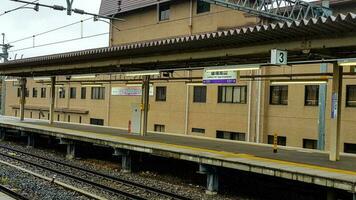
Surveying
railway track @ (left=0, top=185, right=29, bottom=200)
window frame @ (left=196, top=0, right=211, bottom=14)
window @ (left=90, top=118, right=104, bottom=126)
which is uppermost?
window frame @ (left=196, top=0, right=211, bottom=14)

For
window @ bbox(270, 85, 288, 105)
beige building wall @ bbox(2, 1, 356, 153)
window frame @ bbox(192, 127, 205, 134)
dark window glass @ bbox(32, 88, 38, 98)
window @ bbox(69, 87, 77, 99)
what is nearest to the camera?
beige building wall @ bbox(2, 1, 356, 153)

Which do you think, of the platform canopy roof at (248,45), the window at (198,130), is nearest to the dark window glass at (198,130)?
the window at (198,130)

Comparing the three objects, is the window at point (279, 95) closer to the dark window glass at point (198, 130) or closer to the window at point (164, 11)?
the dark window glass at point (198, 130)

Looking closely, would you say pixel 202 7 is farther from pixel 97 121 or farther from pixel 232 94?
pixel 97 121

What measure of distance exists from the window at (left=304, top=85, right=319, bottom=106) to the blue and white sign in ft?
28.2

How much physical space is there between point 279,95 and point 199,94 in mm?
6112

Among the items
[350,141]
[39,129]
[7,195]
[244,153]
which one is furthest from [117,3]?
[7,195]

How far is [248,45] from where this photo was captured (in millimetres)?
13102

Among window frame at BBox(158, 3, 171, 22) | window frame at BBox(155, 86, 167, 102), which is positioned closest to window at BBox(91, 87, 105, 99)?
window frame at BBox(155, 86, 167, 102)

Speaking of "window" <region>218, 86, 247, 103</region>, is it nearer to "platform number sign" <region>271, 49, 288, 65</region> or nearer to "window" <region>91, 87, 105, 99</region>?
"platform number sign" <region>271, 49, 288, 65</region>

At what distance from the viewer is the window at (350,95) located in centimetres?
2014

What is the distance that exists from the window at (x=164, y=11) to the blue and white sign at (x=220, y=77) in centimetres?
1703

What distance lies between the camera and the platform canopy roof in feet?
35.2

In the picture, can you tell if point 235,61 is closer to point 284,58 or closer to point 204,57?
point 204,57
